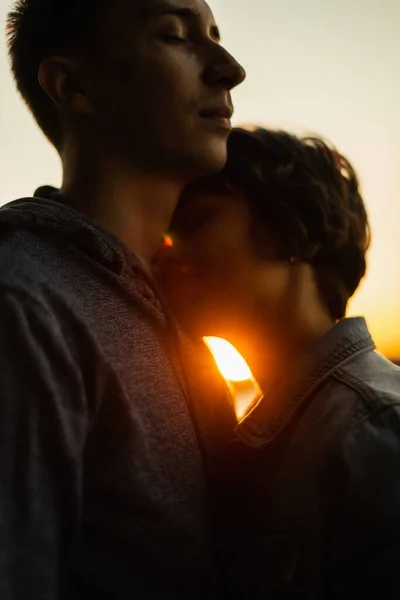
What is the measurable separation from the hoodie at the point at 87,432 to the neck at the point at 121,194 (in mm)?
60

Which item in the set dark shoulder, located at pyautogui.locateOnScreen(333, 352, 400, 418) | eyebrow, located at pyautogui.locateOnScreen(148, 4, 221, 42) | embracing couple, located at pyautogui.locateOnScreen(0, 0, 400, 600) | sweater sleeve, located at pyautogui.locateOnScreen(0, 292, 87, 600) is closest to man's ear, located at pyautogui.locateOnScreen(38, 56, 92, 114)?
embracing couple, located at pyautogui.locateOnScreen(0, 0, 400, 600)

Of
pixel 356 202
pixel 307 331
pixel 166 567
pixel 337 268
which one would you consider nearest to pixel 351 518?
pixel 166 567

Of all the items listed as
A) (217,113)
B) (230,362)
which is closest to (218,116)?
(217,113)

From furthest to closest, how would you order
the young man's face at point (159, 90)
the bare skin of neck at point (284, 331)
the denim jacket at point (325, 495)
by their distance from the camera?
the bare skin of neck at point (284, 331) → the young man's face at point (159, 90) → the denim jacket at point (325, 495)

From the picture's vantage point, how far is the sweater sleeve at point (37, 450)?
0.40 meters

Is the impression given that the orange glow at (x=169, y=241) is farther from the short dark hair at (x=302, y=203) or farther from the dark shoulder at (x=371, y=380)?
the dark shoulder at (x=371, y=380)

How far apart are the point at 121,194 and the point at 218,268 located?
0.20m

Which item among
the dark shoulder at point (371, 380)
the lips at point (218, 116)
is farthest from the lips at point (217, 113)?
the dark shoulder at point (371, 380)

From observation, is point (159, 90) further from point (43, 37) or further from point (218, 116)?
point (43, 37)

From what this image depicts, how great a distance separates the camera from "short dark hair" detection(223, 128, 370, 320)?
0.79 metres

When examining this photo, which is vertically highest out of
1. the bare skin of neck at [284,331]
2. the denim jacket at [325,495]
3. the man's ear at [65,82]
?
the man's ear at [65,82]

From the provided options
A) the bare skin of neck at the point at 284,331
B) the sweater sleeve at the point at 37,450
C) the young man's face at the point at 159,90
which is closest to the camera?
the sweater sleeve at the point at 37,450

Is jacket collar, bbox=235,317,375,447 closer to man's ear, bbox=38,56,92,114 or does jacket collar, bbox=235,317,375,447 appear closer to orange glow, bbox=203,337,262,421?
orange glow, bbox=203,337,262,421

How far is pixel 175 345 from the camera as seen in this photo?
632mm
